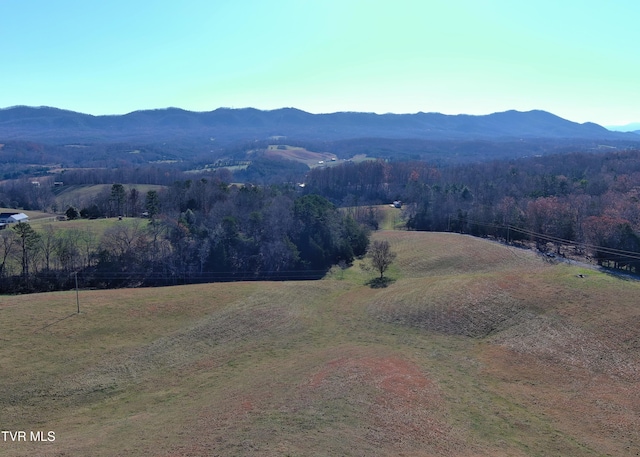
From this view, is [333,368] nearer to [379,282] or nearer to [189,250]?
[379,282]

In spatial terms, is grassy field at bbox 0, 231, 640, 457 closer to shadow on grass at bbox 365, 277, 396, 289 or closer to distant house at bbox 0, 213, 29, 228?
shadow on grass at bbox 365, 277, 396, 289

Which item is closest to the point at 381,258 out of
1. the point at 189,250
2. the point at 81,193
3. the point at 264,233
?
the point at 264,233

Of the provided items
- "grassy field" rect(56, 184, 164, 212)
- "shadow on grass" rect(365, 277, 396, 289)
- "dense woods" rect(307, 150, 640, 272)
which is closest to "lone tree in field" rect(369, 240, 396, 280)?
"shadow on grass" rect(365, 277, 396, 289)

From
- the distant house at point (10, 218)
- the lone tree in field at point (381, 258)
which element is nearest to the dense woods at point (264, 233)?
the lone tree in field at point (381, 258)

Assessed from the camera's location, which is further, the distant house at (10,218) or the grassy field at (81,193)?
the grassy field at (81,193)

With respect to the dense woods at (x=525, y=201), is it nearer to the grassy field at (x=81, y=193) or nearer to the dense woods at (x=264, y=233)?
the dense woods at (x=264, y=233)

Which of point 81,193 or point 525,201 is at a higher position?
point 525,201
